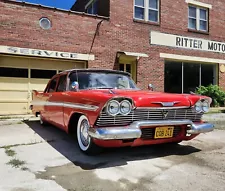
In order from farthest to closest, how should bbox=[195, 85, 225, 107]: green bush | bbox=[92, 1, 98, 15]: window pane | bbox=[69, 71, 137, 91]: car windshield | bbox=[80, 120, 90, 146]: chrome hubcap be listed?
bbox=[195, 85, 225, 107]: green bush → bbox=[92, 1, 98, 15]: window pane → bbox=[69, 71, 137, 91]: car windshield → bbox=[80, 120, 90, 146]: chrome hubcap

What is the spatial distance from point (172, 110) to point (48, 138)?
9.73 ft

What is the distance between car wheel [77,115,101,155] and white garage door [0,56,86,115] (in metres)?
6.35

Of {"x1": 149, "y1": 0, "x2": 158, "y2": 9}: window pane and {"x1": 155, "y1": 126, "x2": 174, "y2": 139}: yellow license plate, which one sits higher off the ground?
{"x1": 149, "y1": 0, "x2": 158, "y2": 9}: window pane

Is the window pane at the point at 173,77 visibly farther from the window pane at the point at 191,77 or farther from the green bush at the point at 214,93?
the green bush at the point at 214,93

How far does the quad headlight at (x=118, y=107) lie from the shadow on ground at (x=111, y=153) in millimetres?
791

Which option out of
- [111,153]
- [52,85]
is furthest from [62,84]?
[111,153]

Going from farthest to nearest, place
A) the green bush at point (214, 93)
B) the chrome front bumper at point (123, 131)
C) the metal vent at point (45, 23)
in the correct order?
the green bush at point (214, 93), the metal vent at point (45, 23), the chrome front bumper at point (123, 131)

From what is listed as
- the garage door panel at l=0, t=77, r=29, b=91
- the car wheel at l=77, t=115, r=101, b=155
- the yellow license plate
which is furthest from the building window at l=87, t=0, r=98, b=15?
the yellow license plate

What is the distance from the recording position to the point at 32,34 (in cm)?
1013

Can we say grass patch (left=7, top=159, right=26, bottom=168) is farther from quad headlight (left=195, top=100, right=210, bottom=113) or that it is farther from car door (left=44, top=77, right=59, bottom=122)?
quad headlight (left=195, top=100, right=210, bottom=113)

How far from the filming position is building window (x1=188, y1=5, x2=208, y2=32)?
14148 millimetres

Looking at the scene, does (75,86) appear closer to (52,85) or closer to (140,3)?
(52,85)

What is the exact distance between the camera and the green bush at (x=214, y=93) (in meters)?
13.7

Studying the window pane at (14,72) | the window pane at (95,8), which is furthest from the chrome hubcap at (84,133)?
the window pane at (95,8)
